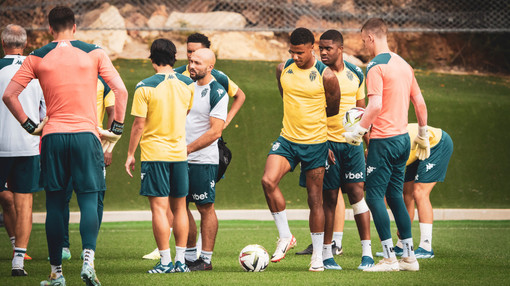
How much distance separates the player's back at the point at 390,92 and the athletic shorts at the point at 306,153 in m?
0.60

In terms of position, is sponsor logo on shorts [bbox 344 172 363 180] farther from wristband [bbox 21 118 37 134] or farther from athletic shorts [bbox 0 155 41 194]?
wristband [bbox 21 118 37 134]

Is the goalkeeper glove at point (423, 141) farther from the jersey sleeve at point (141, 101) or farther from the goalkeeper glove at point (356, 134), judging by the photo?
the jersey sleeve at point (141, 101)

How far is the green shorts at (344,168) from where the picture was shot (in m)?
8.45

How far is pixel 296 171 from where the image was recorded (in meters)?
15.7

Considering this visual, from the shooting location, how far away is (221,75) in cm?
874

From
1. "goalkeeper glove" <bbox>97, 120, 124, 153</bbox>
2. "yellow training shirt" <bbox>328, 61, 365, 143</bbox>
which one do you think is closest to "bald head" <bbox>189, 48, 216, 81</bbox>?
"goalkeeper glove" <bbox>97, 120, 124, 153</bbox>

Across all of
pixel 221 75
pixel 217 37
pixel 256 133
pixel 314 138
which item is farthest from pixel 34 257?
pixel 217 37

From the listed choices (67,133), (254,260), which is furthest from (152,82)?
(254,260)

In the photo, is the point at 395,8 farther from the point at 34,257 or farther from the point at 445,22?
the point at 34,257

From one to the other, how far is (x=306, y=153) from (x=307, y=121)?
0.34 metres

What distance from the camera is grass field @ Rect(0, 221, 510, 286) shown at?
22.9 ft

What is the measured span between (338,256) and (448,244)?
6.72ft

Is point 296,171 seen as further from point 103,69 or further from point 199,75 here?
point 103,69

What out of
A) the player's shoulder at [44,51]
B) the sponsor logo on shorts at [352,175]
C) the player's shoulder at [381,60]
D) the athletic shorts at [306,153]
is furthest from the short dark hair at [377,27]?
the player's shoulder at [44,51]
